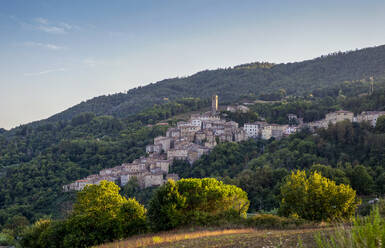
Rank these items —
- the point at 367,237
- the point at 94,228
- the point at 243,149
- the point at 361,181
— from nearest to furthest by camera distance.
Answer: the point at 367,237 < the point at 94,228 < the point at 361,181 < the point at 243,149

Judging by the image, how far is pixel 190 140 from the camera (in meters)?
54.7

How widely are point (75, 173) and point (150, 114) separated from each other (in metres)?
29.1

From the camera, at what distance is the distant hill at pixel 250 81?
93250 mm

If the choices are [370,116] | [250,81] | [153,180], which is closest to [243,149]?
[153,180]

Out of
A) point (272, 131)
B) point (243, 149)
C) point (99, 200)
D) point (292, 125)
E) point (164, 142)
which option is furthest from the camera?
point (292, 125)

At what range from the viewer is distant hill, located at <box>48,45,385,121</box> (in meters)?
93.2

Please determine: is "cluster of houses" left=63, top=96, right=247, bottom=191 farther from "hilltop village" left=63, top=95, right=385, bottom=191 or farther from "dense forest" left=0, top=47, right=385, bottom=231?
"dense forest" left=0, top=47, right=385, bottom=231

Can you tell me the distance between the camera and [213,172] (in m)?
42.5

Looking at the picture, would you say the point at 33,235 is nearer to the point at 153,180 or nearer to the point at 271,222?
the point at 271,222

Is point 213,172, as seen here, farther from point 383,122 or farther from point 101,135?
point 101,135

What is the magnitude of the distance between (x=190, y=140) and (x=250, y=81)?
65.9m

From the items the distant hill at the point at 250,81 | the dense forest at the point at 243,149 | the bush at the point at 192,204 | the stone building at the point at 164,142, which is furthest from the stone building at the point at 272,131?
A: the bush at the point at 192,204

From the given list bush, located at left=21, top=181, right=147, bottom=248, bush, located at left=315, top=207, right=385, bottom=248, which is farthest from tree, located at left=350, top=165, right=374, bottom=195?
bush, located at left=315, top=207, right=385, bottom=248

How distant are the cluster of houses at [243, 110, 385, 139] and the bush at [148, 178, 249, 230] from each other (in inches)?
1402
